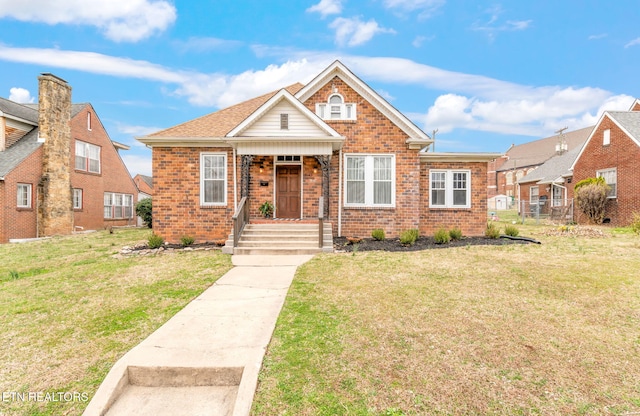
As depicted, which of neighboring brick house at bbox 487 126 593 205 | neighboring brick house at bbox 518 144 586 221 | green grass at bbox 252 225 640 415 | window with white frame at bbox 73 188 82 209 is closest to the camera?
green grass at bbox 252 225 640 415

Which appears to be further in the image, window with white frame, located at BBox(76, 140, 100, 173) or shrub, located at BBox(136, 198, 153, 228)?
shrub, located at BBox(136, 198, 153, 228)

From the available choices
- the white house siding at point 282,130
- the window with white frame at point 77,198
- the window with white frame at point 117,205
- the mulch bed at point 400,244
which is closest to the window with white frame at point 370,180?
the mulch bed at point 400,244

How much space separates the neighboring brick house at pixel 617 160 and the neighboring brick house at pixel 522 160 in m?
28.3

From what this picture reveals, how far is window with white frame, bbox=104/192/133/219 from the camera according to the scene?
2326cm

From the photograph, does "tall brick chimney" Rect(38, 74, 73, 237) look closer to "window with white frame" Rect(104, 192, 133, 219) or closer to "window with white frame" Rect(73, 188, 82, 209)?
"window with white frame" Rect(73, 188, 82, 209)

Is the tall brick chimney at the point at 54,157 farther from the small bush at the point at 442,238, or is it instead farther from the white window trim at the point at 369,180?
the small bush at the point at 442,238

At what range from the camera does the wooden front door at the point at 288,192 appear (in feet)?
42.3

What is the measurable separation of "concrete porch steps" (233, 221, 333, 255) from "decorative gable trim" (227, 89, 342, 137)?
3.39m

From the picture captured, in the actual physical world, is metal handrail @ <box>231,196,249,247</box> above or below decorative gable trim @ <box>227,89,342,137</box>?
below

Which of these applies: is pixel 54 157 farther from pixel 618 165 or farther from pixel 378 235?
pixel 618 165

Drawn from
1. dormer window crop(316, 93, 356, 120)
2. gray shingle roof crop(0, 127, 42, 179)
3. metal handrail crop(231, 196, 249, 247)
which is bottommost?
metal handrail crop(231, 196, 249, 247)

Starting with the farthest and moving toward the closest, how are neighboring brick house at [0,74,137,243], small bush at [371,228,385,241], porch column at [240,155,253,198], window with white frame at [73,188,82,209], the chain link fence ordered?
the chain link fence, window with white frame at [73,188,82,209], neighboring brick house at [0,74,137,243], porch column at [240,155,253,198], small bush at [371,228,385,241]

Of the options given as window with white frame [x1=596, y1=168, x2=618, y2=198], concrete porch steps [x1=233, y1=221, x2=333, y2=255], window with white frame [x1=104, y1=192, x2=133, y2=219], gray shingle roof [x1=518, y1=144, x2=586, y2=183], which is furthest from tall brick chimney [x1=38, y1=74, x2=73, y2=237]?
gray shingle roof [x1=518, y1=144, x2=586, y2=183]

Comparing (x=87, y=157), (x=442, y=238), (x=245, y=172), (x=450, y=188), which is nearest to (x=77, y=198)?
(x=87, y=157)
